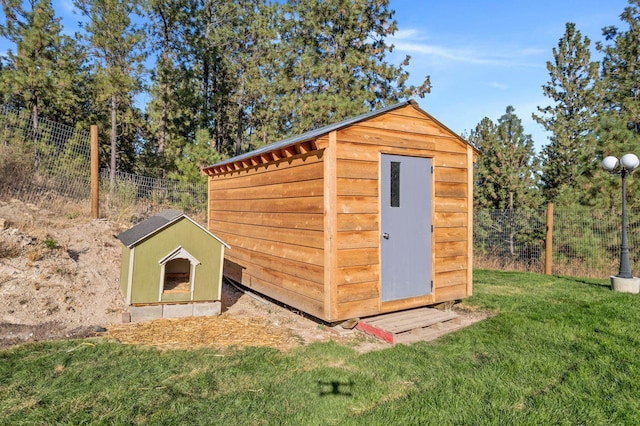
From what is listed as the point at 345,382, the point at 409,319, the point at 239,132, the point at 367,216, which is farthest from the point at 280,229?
the point at 239,132

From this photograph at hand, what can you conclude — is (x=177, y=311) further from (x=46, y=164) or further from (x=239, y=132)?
(x=239, y=132)

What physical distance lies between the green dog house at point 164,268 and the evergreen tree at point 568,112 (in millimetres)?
11827

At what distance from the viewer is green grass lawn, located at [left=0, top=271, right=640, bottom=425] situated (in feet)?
8.86

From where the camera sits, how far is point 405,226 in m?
5.29

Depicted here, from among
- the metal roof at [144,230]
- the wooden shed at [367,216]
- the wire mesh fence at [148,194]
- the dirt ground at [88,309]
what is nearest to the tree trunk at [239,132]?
the wire mesh fence at [148,194]

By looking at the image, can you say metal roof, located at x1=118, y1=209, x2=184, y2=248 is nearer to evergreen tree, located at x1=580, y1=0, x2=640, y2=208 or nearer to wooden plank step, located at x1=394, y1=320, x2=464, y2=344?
wooden plank step, located at x1=394, y1=320, x2=464, y2=344

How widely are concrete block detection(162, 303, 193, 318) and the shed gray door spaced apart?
2.80m

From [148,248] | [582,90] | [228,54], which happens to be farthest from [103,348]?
[582,90]

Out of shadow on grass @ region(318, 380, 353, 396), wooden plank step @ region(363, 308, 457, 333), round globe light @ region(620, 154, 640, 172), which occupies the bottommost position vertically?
shadow on grass @ region(318, 380, 353, 396)

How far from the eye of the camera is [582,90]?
1573 cm

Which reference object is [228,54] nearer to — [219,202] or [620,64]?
[219,202]

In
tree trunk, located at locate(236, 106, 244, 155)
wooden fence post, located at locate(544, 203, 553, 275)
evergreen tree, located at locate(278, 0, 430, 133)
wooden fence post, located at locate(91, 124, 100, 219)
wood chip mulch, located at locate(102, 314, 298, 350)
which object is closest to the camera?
wood chip mulch, located at locate(102, 314, 298, 350)

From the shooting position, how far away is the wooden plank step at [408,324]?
4.58m

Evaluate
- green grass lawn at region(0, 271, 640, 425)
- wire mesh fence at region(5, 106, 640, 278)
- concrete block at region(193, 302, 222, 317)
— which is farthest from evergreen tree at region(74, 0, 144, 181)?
green grass lawn at region(0, 271, 640, 425)
